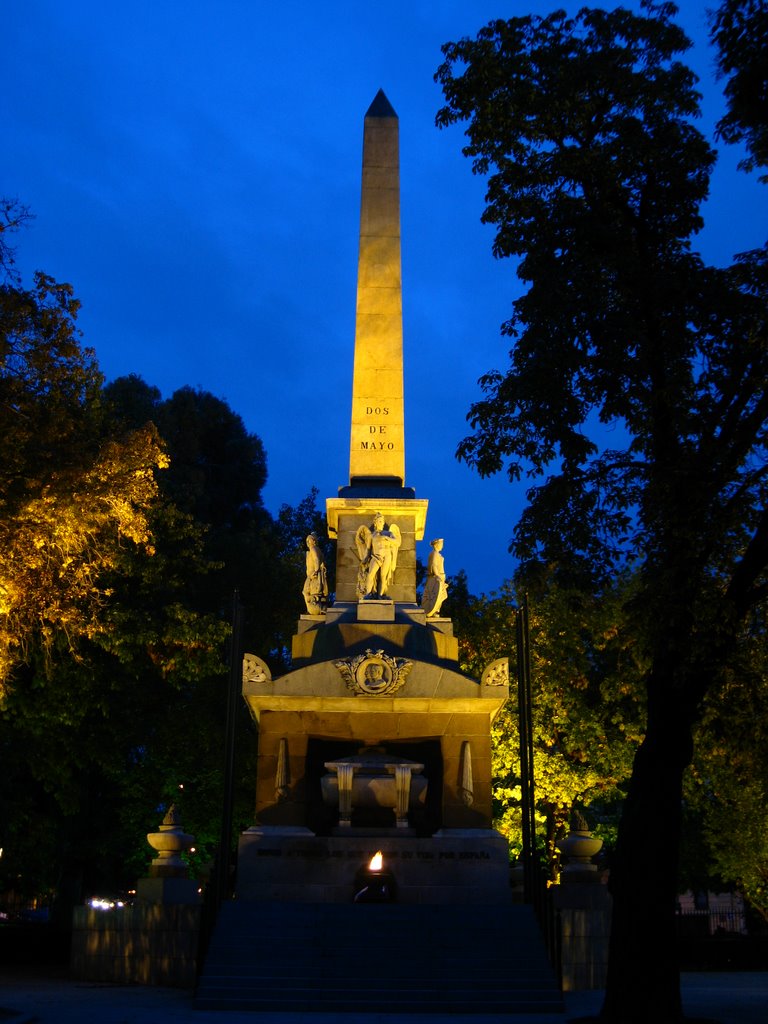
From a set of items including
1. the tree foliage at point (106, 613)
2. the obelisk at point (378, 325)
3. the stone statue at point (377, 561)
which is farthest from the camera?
the obelisk at point (378, 325)

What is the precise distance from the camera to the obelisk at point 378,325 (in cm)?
2269

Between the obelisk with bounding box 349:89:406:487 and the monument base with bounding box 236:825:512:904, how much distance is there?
23.9ft

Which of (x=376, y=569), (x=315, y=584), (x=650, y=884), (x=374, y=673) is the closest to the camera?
(x=650, y=884)

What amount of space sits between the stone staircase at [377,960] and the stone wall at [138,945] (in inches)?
25.0

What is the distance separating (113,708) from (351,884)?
33.5 ft

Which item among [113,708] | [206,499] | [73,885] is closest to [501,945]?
[113,708]

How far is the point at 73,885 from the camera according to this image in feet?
109

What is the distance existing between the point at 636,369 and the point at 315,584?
10661 millimetres

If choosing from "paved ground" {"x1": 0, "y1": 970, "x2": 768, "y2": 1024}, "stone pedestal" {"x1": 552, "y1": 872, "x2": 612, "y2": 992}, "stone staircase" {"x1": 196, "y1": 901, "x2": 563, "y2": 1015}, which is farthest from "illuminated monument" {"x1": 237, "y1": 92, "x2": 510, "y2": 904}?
"paved ground" {"x1": 0, "y1": 970, "x2": 768, "y2": 1024}

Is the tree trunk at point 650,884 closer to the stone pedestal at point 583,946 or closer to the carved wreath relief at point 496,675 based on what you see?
the stone pedestal at point 583,946

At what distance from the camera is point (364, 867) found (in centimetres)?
1788

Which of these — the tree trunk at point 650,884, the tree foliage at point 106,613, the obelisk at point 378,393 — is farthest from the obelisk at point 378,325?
the tree trunk at point 650,884

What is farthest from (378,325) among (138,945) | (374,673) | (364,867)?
(138,945)

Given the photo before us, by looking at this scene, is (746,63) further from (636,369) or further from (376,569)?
(376,569)
